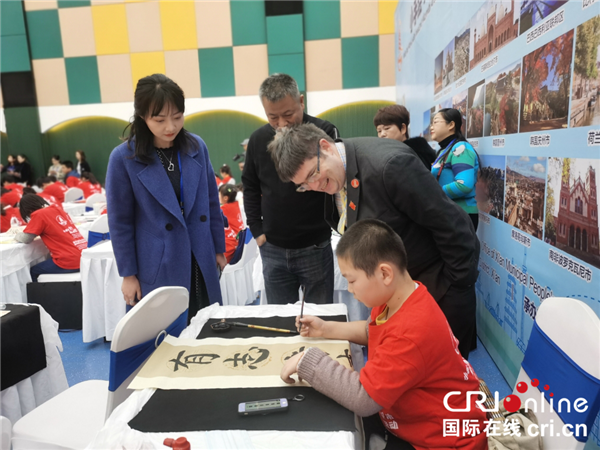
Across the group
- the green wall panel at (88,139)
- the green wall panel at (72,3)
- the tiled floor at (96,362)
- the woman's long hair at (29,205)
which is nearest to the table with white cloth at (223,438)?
the tiled floor at (96,362)

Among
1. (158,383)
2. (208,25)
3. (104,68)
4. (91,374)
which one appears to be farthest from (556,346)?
(104,68)

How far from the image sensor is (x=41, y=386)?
190 cm

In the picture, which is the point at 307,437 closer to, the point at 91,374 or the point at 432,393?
the point at 432,393

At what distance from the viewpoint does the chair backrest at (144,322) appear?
112cm

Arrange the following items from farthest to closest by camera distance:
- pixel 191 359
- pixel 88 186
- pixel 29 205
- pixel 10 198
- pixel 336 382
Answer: pixel 88 186 → pixel 10 198 → pixel 29 205 → pixel 191 359 → pixel 336 382

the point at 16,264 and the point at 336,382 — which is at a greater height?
the point at 336,382

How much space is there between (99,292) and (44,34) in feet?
26.5

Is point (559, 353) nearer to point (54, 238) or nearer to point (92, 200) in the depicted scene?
point (54, 238)

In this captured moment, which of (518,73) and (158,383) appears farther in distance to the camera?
(518,73)

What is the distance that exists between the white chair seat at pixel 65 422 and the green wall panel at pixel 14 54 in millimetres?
9361

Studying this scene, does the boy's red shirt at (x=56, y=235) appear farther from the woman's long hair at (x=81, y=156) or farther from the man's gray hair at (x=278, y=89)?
the woman's long hair at (x=81, y=156)

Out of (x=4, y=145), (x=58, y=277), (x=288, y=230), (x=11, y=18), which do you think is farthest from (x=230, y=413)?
(x=4, y=145)

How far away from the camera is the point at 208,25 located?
26.0 ft

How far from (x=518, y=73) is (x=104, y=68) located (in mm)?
8550
